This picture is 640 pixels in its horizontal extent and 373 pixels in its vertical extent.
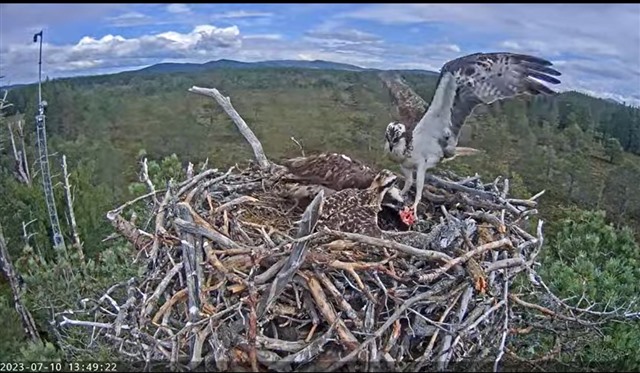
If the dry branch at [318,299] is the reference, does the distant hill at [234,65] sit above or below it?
above

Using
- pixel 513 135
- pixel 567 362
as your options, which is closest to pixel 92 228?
pixel 513 135

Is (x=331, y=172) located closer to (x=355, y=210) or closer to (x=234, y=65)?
(x=355, y=210)

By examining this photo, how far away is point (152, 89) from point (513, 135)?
521 centimetres

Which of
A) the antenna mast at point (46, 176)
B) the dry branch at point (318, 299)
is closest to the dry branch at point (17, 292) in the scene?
the antenna mast at point (46, 176)

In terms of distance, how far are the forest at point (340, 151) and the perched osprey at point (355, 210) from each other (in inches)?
33.5

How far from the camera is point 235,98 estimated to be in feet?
24.6

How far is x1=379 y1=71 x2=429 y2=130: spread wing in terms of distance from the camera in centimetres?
452

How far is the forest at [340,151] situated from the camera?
15.4 feet

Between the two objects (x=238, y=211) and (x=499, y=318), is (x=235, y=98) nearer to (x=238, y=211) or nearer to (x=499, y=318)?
(x=238, y=211)

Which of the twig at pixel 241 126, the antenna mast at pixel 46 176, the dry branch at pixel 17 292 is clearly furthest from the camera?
the antenna mast at pixel 46 176

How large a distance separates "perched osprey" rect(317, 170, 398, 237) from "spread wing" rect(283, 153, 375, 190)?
0.65 feet

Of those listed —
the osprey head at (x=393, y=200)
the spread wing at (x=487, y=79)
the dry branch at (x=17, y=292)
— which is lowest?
the dry branch at (x=17, y=292)

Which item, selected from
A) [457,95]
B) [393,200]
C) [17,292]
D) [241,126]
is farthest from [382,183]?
[17,292]

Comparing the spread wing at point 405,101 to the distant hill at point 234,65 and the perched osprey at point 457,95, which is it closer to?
the perched osprey at point 457,95
